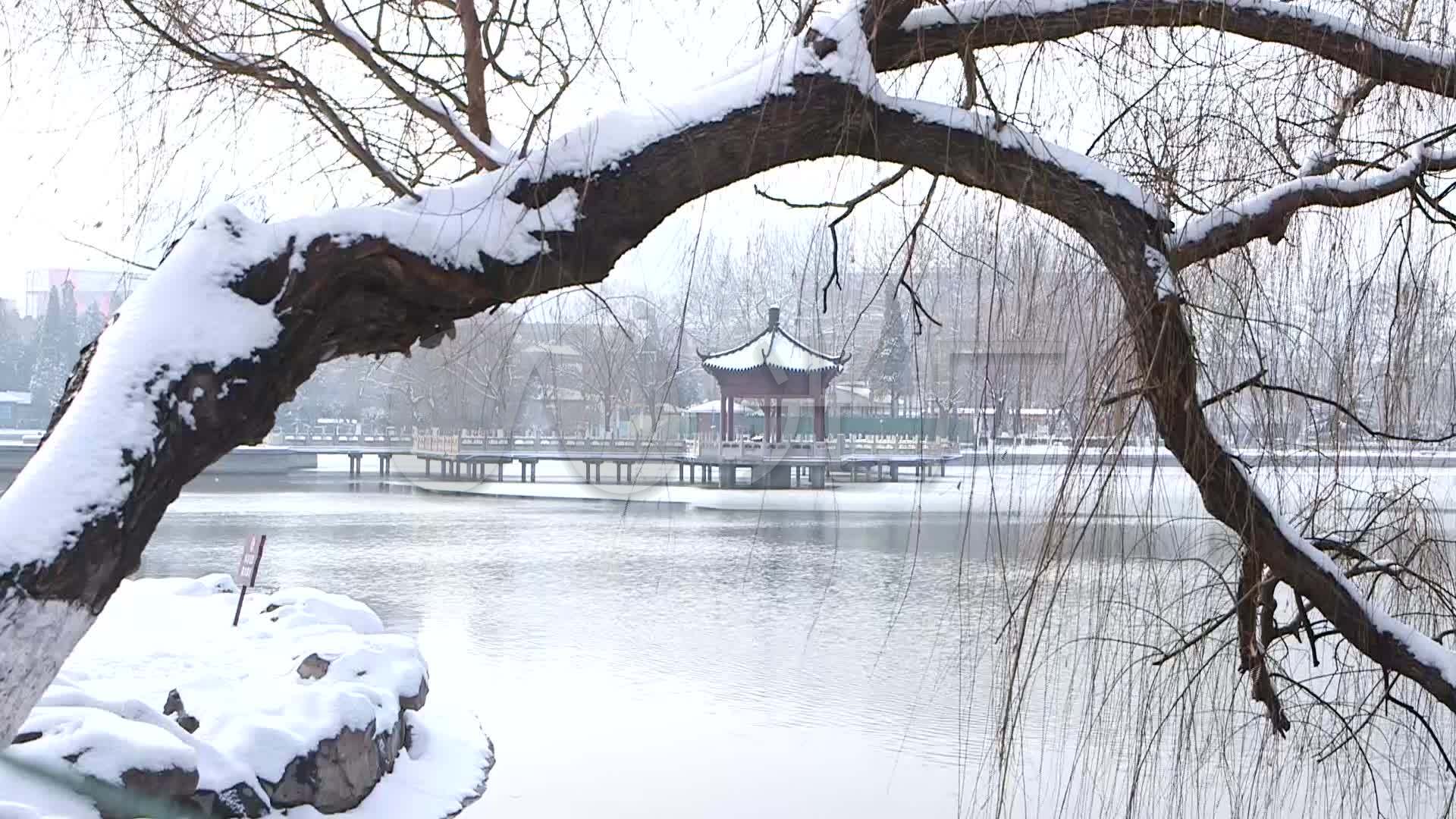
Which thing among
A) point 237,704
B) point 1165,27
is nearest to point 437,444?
point 237,704

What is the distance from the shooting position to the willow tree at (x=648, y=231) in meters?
1.29

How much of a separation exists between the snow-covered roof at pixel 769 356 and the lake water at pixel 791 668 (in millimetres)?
5620

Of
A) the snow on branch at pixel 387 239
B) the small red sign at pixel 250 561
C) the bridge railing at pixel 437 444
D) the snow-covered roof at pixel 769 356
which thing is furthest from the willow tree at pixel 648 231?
the bridge railing at pixel 437 444

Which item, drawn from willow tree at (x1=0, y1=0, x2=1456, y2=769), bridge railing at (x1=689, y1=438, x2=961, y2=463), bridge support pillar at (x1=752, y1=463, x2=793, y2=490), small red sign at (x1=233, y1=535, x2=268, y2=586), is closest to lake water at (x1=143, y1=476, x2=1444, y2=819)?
willow tree at (x1=0, y1=0, x2=1456, y2=769)

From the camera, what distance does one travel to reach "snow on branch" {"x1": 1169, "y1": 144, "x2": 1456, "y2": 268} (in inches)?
66.6

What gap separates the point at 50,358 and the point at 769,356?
68.8 ft

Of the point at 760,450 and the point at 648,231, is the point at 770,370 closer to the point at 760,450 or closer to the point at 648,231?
the point at 760,450

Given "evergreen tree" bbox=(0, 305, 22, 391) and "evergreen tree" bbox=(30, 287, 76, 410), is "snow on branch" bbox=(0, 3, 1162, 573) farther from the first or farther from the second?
"evergreen tree" bbox=(0, 305, 22, 391)

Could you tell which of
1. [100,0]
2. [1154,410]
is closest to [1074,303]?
[1154,410]

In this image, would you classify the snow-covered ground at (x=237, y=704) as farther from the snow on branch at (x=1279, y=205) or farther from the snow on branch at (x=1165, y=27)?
the snow on branch at (x=1279, y=205)

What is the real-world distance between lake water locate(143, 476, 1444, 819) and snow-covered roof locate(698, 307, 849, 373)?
5620 mm

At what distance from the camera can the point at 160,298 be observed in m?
1.38

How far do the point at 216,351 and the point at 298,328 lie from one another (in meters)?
0.12

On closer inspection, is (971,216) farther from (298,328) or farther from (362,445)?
(362,445)
